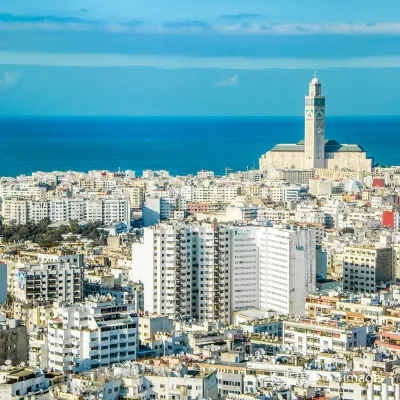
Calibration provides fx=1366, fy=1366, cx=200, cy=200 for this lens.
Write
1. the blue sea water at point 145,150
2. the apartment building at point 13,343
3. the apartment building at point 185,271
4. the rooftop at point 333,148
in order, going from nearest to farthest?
1. the apartment building at point 13,343
2. the apartment building at point 185,271
3. the rooftop at point 333,148
4. the blue sea water at point 145,150

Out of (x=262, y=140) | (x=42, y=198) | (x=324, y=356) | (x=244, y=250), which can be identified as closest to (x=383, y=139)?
(x=262, y=140)

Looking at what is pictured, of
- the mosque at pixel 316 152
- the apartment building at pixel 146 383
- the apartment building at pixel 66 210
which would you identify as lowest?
the apartment building at pixel 146 383

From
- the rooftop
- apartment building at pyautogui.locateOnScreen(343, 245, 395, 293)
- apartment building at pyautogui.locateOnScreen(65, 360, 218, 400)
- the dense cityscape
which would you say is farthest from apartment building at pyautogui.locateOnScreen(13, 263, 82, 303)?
the rooftop

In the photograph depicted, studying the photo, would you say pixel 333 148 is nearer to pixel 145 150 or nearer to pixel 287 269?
pixel 145 150

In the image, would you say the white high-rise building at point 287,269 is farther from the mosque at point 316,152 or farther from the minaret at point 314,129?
the minaret at point 314,129

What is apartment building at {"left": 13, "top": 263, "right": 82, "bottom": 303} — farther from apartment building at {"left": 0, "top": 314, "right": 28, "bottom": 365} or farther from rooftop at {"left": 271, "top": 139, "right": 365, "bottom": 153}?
rooftop at {"left": 271, "top": 139, "right": 365, "bottom": 153}

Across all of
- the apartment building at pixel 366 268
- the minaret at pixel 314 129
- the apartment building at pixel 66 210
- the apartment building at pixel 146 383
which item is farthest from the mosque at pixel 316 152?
the apartment building at pixel 146 383
